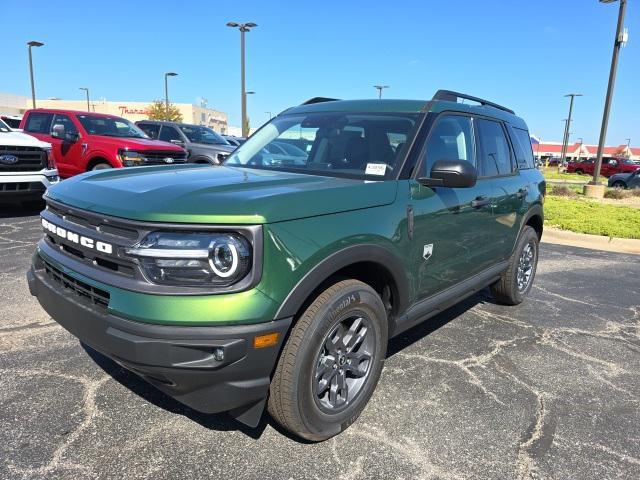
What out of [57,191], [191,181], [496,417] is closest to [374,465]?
[496,417]

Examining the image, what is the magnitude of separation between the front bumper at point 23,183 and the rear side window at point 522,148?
673cm

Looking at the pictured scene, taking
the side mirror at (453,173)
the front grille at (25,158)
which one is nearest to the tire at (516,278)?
the side mirror at (453,173)

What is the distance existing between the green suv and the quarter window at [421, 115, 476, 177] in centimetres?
2

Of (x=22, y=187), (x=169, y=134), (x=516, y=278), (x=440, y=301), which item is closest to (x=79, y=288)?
(x=440, y=301)

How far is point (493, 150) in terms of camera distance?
4.21 metres

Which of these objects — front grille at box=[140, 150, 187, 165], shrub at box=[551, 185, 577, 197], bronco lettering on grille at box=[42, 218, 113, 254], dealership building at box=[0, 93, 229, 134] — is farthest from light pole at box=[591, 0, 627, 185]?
dealership building at box=[0, 93, 229, 134]

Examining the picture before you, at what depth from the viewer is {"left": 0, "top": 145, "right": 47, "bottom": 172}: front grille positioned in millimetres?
7320

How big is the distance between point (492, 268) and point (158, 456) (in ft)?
9.98

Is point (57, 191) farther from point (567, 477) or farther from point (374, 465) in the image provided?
point (567, 477)

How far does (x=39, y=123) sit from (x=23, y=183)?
3.54 m

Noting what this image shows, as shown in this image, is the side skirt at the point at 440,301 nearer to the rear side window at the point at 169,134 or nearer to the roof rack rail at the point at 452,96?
the roof rack rail at the point at 452,96

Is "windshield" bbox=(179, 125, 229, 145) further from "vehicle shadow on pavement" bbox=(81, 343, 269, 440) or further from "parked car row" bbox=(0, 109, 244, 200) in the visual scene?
"vehicle shadow on pavement" bbox=(81, 343, 269, 440)

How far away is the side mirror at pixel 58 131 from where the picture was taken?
894 centimetres

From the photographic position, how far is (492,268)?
420 centimetres
